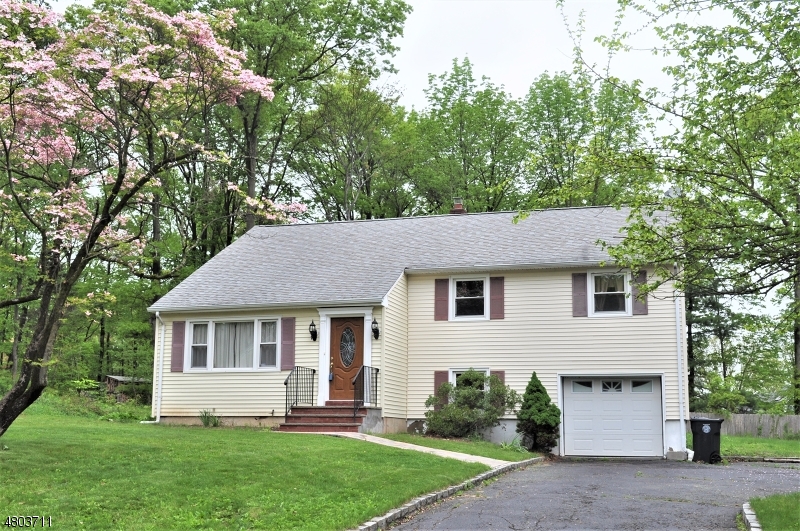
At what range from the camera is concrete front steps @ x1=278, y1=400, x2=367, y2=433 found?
18062mm

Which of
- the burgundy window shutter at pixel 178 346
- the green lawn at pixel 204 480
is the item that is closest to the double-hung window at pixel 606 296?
the green lawn at pixel 204 480

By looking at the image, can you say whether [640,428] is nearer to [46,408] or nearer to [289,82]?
[46,408]

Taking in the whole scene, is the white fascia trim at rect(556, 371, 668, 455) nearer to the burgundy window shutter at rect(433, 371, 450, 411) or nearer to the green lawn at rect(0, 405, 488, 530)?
the burgundy window shutter at rect(433, 371, 450, 411)

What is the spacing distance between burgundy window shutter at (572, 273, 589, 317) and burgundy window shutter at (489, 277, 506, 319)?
1.70m

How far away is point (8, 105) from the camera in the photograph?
12.3m

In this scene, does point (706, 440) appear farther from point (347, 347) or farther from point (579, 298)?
point (347, 347)

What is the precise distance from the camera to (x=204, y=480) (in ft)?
33.3

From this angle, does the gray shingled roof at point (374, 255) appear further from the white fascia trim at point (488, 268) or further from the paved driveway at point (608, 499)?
the paved driveway at point (608, 499)

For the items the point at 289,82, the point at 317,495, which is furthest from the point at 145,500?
the point at 289,82

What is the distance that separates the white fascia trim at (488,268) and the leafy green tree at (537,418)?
2659 millimetres

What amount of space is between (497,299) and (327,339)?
425cm

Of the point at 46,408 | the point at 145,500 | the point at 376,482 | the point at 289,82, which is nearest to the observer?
the point at 145,500

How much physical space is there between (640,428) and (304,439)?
8392 millimetres

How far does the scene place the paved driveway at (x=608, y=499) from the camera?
9.17m
